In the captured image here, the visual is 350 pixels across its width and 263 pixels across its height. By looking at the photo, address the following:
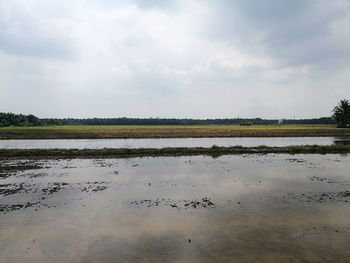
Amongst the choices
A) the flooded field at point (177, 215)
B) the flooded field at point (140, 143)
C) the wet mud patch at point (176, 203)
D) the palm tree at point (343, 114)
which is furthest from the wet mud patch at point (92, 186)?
the palm tree at point (343, 114)

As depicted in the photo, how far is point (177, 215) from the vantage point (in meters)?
13.3

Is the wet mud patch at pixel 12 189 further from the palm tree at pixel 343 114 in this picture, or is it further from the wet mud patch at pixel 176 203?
the palm tree at pixel 343 114

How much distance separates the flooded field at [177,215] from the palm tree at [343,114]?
74.3 metres

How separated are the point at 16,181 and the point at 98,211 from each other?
34.3 feet

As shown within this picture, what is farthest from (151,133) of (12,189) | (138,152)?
(12,189)

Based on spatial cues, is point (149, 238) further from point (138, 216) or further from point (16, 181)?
point (16, 181)

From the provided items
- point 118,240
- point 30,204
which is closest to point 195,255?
point 118,240

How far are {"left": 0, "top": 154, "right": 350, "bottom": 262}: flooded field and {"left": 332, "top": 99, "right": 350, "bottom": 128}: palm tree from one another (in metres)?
74.3

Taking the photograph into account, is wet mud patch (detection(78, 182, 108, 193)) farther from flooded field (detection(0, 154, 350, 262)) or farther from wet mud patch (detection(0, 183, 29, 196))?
wet mud patch (detection(0, 183, 29, 196))

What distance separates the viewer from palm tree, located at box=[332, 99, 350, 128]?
89812 millimetres

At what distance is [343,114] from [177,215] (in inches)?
3585

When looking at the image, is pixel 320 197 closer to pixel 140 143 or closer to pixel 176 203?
pixel 176 203

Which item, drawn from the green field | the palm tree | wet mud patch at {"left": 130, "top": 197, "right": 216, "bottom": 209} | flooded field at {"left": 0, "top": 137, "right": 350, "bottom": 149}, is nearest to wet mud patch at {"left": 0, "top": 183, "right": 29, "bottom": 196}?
wet mud patch at {"left": 130, "top": 197, "right": 216, "bottom": 209}

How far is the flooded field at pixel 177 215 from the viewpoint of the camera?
9.68m
